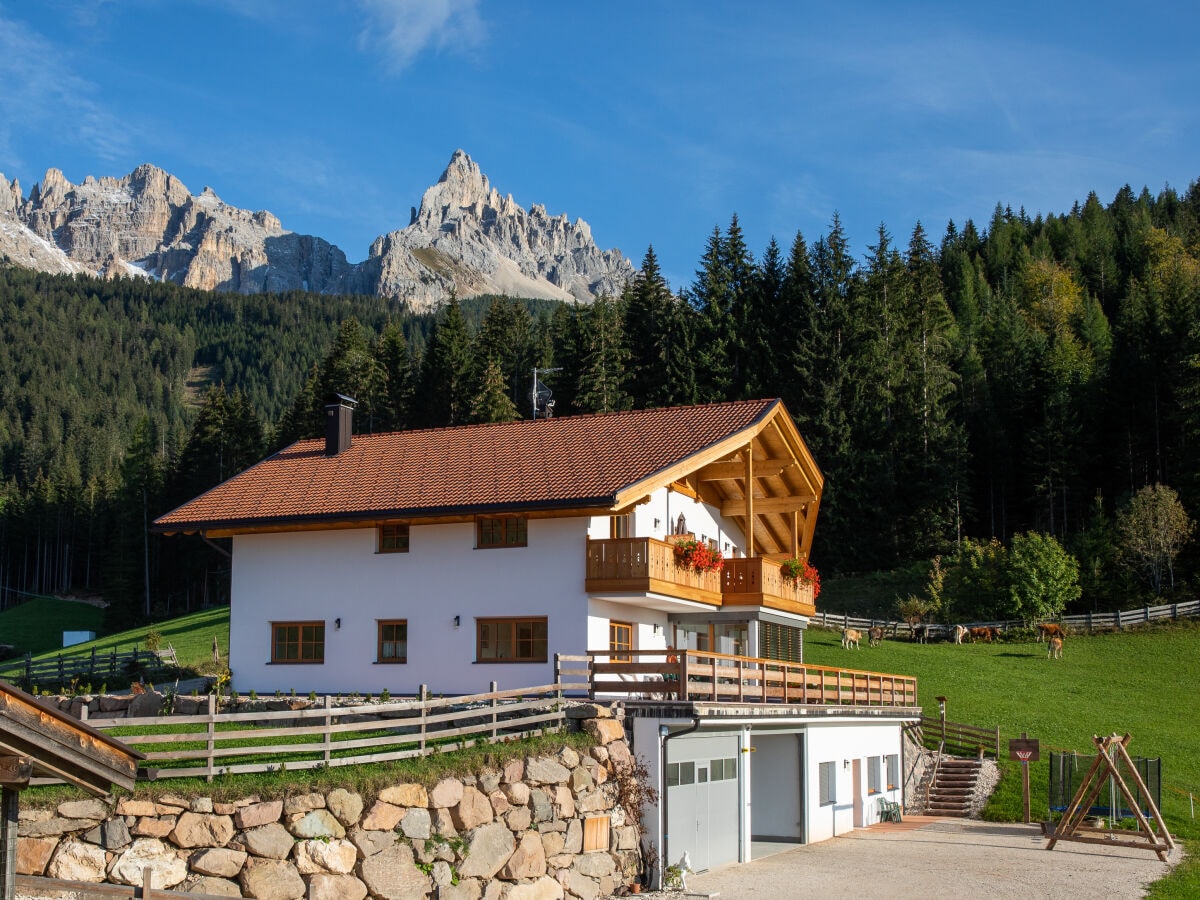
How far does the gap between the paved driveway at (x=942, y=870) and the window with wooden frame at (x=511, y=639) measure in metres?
6.30

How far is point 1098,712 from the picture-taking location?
38469 mm

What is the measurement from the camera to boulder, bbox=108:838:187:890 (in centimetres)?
1243

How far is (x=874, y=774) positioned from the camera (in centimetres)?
3127

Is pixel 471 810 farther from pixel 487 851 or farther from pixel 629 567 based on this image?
pixel 629 567

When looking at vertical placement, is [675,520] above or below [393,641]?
above

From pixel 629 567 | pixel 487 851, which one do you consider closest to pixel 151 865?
pixel 487 851

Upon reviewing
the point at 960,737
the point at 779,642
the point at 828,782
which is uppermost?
the point at 779,642

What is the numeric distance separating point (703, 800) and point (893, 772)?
42.5 ft

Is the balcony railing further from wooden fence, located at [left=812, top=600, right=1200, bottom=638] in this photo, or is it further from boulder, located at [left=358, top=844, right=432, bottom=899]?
wooden fence, located at [left=812, top=600, right=1200, bottom=638]

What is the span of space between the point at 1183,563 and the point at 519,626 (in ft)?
143

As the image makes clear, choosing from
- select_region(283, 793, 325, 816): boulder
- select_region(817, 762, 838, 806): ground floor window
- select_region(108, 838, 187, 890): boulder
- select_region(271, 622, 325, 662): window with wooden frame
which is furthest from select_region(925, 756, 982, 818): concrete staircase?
select_region(108, 838, 187, 890): boulder

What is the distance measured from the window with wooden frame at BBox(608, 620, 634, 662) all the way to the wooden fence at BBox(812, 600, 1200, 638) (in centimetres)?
2470

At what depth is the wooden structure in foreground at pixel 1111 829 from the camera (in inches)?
954

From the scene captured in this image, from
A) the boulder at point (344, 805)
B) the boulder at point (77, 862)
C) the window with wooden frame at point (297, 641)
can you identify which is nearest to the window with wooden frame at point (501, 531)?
the window with wooden frame at point (297, 641)
